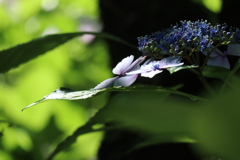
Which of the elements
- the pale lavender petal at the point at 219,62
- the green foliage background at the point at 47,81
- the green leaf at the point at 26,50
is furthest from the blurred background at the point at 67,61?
the pale lavender petal at the point at 219,62

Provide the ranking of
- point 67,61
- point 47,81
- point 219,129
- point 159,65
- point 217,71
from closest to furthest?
point 219,129 < point 159,65 < point 217,71 < point 47,81 < point 67,61

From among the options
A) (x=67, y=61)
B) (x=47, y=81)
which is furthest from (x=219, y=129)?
(x=67, y=61)

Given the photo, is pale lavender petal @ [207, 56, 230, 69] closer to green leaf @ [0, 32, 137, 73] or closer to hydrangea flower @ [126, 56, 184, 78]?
hydrangea flower @ [126, 56, 184, 78]

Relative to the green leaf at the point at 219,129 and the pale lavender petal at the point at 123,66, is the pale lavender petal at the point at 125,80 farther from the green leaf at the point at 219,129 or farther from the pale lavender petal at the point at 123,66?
the green leaf at the point at 219,129

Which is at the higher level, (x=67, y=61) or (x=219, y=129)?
(x=219, y=129)

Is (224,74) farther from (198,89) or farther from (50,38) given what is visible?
(50,38)

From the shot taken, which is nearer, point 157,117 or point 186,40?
point 157,117

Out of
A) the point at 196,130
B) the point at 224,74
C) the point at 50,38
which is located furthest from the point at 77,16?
the point at 196,130

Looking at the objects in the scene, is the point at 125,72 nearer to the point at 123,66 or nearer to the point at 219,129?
the point at 123,66
